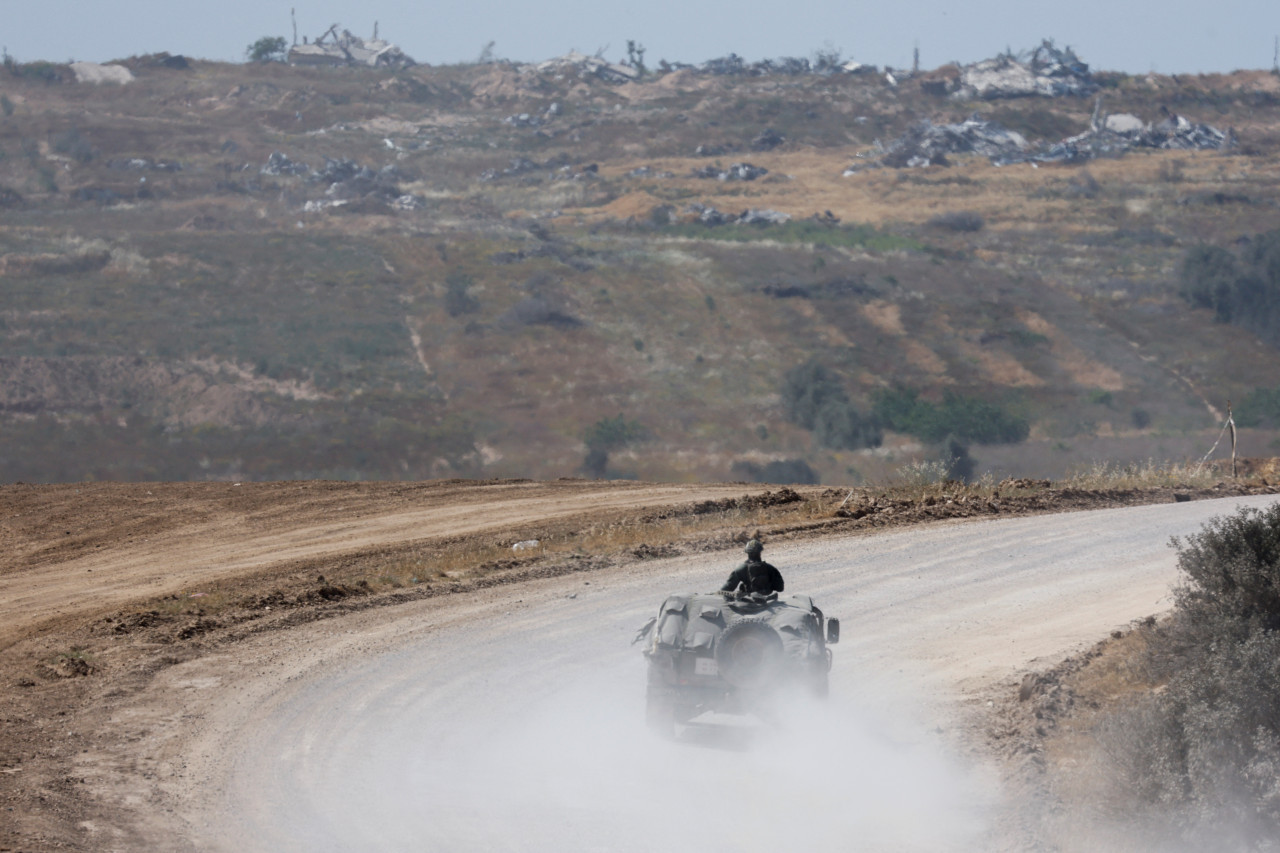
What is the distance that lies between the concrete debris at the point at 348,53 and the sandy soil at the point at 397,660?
5228 inches

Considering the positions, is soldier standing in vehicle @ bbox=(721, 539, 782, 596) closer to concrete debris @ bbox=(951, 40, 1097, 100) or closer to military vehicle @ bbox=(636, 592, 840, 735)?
military vehicle @ bbox=(636, 592, 840, 735)

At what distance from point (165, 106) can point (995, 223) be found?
8035 cm

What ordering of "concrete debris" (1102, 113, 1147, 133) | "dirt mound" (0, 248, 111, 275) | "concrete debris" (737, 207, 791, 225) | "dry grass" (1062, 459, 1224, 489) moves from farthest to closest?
"concrete debris" (1102, 113, 1147, 133), "concrete debris" (737, 207, 791, 225), "dirt mound" (0, 248, 111, 275), "dry grass" (1062, 459, 1224, 489)

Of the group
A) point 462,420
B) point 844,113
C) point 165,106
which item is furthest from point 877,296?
point 165,106

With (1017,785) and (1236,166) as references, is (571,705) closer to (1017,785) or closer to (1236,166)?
(1017,785)

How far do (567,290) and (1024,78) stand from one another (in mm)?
84743

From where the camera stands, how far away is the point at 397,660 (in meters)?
14.0

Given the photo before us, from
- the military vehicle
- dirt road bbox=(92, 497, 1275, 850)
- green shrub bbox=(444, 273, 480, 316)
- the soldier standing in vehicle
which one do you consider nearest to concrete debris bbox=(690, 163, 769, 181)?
green shrub bbox=(444, 273, 480, 316)

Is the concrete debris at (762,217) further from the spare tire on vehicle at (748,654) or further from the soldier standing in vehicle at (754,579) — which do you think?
the spare tire on vehicle at (748,654)

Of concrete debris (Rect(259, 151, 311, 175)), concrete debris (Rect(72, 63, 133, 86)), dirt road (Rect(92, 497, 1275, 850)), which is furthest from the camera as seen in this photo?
concrete debris (Rect(72, 63, 133, 86))

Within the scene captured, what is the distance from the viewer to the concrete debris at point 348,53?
484ft

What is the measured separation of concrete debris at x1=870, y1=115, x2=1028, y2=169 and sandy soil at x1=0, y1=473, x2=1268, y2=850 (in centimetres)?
8614

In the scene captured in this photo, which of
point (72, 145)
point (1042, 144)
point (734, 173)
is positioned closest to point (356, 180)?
point (72, 145)

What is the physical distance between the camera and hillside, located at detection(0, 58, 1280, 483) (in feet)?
168
